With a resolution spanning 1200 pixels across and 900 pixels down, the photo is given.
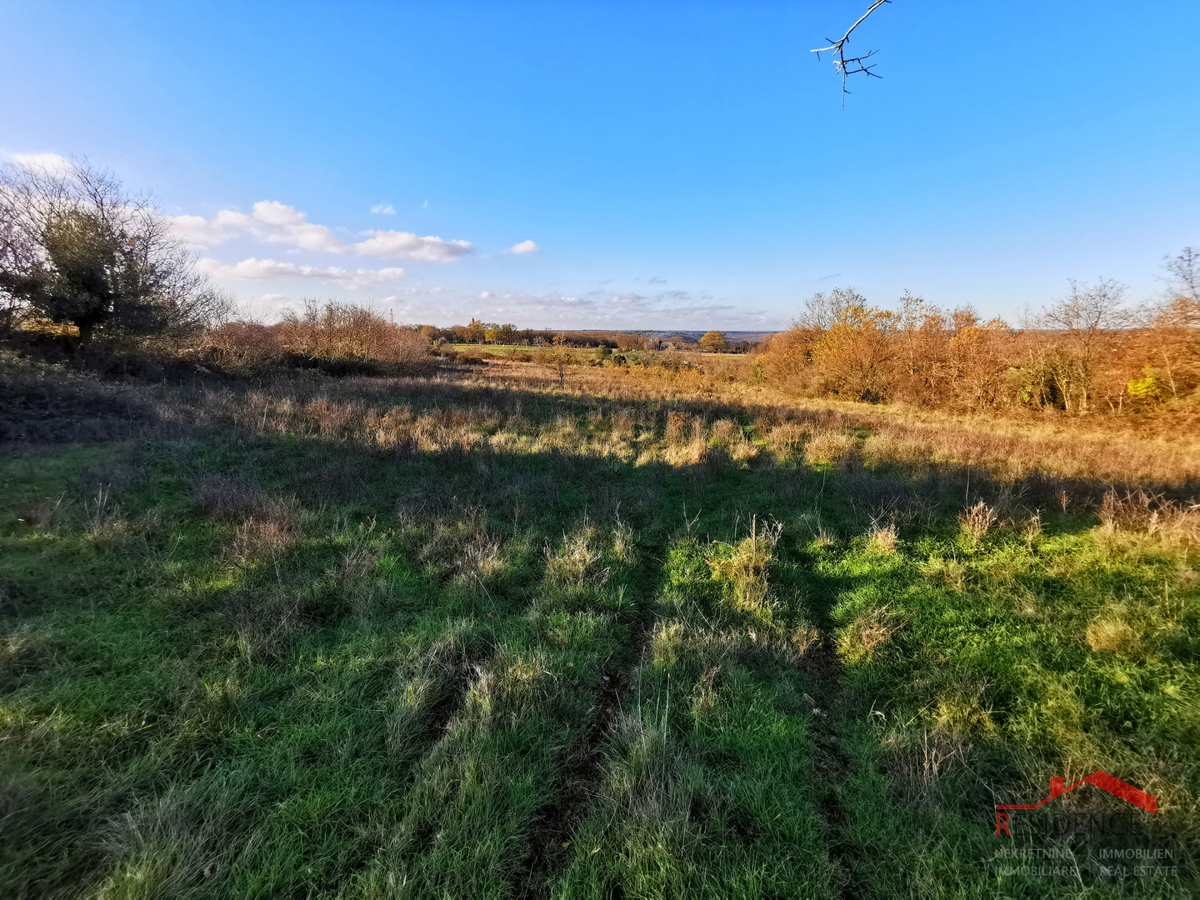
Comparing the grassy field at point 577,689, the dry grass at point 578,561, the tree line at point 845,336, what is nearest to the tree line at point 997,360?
the tree line at point 845,336

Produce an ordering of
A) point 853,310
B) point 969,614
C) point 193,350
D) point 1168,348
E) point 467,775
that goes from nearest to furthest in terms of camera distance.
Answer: point 467,775, point 969,614, point 1168,348, point 193,350, point 853,310

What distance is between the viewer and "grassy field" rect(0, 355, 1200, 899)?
214cm

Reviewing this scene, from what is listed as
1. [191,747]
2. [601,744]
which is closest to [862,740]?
[601,744]

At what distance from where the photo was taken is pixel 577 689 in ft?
11.1

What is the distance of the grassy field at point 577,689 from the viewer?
2.14 metres

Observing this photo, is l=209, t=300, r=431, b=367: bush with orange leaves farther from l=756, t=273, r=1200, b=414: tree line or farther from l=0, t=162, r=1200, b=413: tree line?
l=756, t=273, r=1200, b=414: tree line

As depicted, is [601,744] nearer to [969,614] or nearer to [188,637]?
[188,637]

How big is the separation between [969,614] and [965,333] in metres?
19.7

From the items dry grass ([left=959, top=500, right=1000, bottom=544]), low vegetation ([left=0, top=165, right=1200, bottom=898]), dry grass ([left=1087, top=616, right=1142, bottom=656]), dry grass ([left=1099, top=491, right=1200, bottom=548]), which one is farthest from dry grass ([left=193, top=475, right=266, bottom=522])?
dry grass ([left=1099, top=491, right=1200, bottom=548])

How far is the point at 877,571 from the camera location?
5.05m

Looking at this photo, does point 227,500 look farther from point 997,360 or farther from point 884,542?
point 997,360

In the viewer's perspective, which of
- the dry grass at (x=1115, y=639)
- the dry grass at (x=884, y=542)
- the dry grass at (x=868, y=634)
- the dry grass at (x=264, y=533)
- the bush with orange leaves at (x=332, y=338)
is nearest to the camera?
the dry grass at (x=1115, y=639)

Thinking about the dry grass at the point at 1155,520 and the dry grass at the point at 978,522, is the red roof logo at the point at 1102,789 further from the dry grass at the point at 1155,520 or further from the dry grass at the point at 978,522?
the dry grass at the point at 1155,520

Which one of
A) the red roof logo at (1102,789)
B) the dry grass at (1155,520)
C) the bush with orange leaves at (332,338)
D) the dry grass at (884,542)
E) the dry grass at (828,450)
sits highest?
the bush with orange leaves at (332,338)
